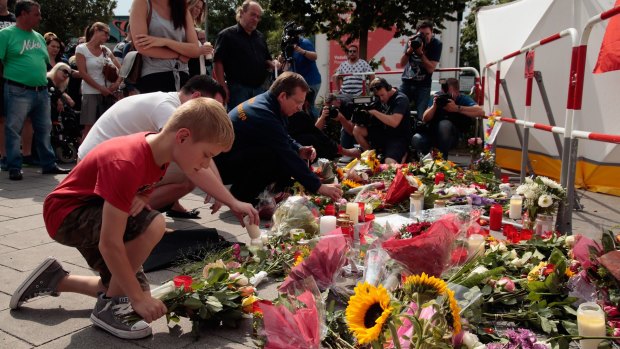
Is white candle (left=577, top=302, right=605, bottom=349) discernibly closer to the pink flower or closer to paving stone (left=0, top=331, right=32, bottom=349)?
the pink flower

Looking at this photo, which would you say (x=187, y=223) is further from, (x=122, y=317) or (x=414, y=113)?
(x=414, y=113)

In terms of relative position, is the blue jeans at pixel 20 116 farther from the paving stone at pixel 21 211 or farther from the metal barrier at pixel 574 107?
the metal barrier at pixel 574 107

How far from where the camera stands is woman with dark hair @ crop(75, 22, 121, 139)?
7094mm

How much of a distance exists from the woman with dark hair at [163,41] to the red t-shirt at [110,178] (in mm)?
1973

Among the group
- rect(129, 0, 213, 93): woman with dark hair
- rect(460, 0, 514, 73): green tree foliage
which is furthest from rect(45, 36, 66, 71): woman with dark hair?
rect(460, 0, 514, 73): green tree foliage

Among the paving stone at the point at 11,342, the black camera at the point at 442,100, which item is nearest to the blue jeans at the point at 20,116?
the paving stone at the point at 11,342

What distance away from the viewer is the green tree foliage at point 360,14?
543 inches

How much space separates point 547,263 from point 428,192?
6.50ft

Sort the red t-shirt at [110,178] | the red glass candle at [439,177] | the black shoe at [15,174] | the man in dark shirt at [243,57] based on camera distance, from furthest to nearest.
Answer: the black shoe at [15,174]
the man in dark shirt at [243,57]
the red glass candle at [439,177]
the red t-shirt at [110,178]

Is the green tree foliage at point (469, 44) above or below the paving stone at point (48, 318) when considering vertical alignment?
above

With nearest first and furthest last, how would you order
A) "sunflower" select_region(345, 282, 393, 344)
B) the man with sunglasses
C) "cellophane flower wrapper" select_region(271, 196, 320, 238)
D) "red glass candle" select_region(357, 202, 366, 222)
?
"sunflower" select_region(345, 282, 393, 344), "cellophane flower wrapper" select_region(271, 196, 320, 238), "red glass candle" select_region(357, 202, 366, 222), the man with sunglasses

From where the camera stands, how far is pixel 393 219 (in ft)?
13.5

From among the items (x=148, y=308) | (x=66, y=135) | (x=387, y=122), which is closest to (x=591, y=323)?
(x=148, y=308)

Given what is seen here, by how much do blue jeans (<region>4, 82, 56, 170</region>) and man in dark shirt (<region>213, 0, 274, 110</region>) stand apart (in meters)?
2.09
